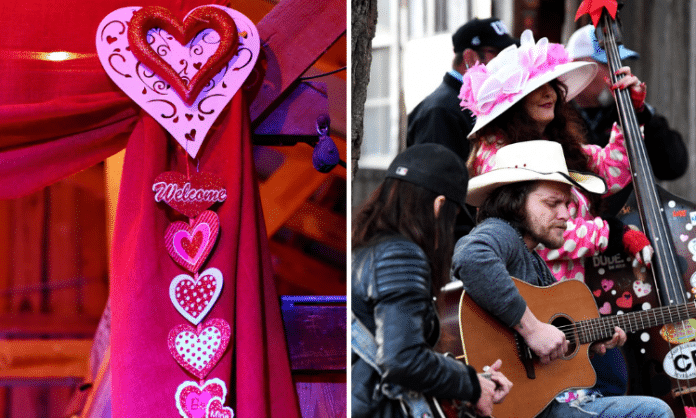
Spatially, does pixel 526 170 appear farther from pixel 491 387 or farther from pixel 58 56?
pixel 58 56

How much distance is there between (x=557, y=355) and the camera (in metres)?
1.60

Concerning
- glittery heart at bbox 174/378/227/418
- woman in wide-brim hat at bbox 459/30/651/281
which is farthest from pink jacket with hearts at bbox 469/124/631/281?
glittery heart at bbox 174/378/227/418

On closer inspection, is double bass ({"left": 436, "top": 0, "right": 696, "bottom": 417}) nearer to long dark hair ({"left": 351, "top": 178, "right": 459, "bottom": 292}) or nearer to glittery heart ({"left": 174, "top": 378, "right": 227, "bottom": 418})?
long dark hair ({"left": 351, "top": 178, "right": 459, "bottom": 292})

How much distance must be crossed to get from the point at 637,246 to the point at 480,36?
711mm

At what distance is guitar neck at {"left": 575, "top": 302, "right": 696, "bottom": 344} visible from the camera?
1645mm

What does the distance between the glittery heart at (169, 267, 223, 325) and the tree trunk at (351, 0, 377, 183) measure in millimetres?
488

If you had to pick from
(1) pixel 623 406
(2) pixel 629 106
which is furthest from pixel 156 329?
(2) pixel 629 106

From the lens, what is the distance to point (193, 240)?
1.61 meters

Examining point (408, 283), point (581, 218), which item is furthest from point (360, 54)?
point (581, 218)

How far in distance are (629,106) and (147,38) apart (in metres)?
1.31

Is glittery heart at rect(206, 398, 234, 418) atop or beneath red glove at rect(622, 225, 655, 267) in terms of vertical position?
beneath

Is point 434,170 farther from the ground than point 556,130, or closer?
closer

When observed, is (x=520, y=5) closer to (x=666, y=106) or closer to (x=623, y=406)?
(x=666, y=106)

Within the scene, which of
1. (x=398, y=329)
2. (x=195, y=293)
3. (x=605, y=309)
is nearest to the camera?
(x=398, y=329)
